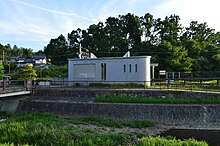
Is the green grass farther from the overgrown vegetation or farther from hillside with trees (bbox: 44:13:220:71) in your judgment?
hillside with trees (bbox: 44:13:220:71)

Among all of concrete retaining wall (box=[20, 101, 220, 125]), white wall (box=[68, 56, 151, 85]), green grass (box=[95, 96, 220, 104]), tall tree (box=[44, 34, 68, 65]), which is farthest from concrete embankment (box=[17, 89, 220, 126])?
tall tree (box=[44, 34, 68, 65])

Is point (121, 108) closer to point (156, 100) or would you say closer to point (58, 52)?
point (156, 100)

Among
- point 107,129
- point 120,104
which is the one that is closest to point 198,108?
point 120,104

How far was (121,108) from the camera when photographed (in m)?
18.1

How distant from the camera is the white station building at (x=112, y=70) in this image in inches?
943

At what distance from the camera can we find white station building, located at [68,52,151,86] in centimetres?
2395

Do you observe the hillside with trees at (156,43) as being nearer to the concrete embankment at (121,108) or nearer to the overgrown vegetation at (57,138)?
the concrete embankment at (121,108)

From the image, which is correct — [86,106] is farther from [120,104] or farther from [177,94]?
[177,94]

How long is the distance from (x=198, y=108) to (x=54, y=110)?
1096 centimetres

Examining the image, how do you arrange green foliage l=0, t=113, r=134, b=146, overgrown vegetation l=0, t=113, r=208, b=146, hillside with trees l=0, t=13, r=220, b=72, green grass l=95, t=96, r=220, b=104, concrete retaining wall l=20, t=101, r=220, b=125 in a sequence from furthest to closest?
1. hillside with trees l=0, t=13, r=220, b=72
2. green grass l=95, t=96, r=220, b=104
3. concrete retaining wall l=20, t=101, r=220, b=125
4. green foliage l=0, t=113, r=134, b=146
5. overgrown vegetation l=0, t=113, r=208, b=146

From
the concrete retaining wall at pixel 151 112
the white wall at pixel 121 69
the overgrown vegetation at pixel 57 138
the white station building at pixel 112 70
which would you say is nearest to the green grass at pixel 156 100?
the concrete retaining wall at pixel 151 112

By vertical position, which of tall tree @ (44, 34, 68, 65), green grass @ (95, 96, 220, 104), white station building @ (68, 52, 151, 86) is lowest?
green grass @ (95, 96, 220, 104)

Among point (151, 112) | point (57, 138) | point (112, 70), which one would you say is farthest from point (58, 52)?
point (57, 138)

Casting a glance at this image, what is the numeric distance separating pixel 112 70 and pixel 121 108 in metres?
7.47
